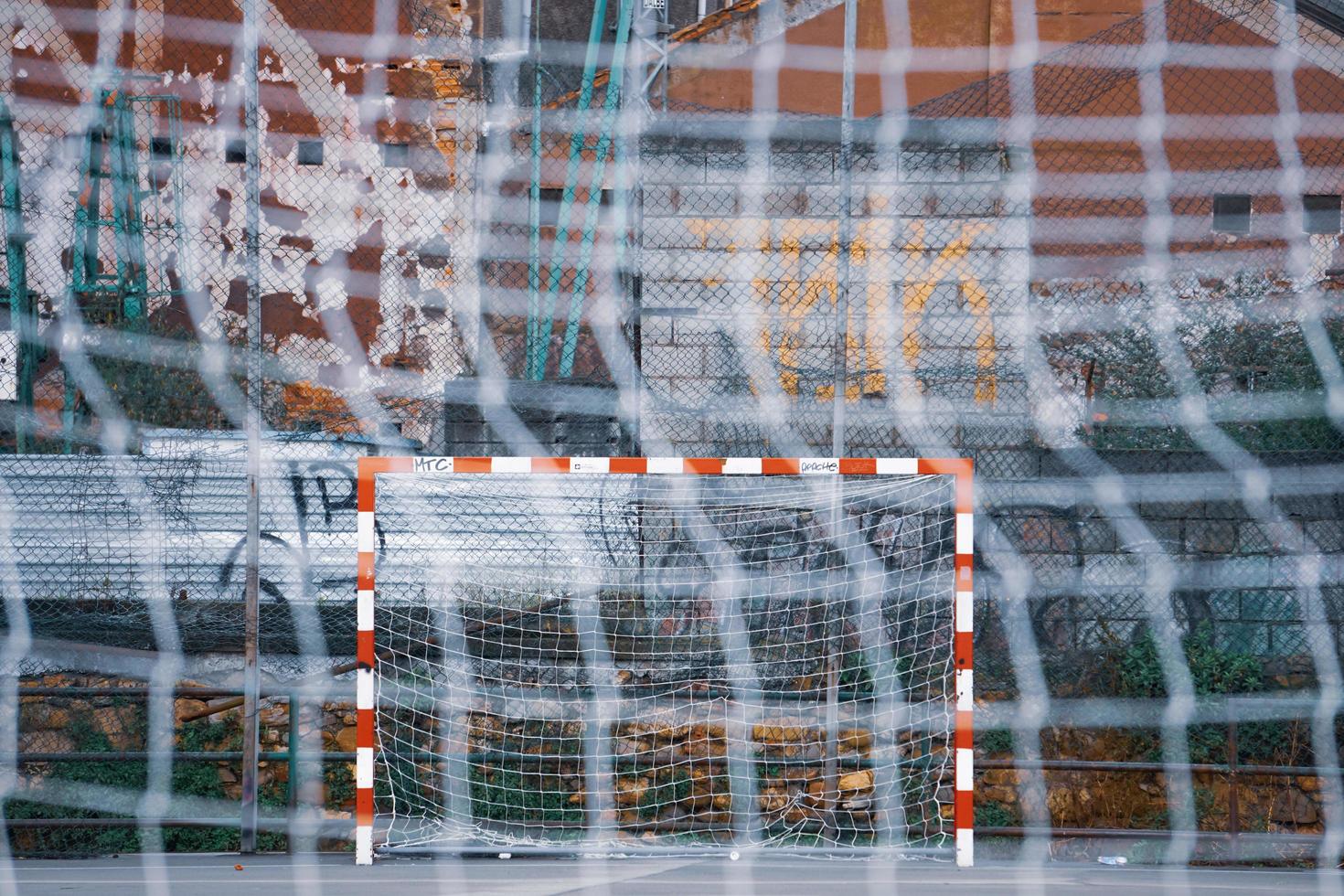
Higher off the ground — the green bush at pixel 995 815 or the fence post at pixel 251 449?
the fence post at pixel 251 449

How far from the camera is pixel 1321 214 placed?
24.4 ft

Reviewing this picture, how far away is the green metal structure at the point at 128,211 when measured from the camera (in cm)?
777

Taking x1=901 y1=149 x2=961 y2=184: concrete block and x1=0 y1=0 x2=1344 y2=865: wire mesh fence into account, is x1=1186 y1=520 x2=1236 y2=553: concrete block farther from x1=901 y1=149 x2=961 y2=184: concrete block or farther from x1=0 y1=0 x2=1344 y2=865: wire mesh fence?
x1=901 y1=149 x2=961 y2=184: concrete block

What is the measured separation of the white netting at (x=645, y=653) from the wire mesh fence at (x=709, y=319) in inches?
6.1

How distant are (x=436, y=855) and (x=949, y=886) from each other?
1.91 m


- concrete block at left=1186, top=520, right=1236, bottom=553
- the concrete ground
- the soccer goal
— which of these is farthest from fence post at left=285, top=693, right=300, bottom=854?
concrete block at left=1186, top=520, right=1236, bottom=553

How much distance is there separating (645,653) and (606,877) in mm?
1185

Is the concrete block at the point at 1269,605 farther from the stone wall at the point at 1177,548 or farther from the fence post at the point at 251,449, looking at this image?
the fence post at the point at 251,449

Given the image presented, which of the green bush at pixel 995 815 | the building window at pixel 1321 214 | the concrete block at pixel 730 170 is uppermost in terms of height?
the concrete block at pixel 730 170

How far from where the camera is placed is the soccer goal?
19.0 ft

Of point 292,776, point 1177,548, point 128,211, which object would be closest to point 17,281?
point 128,211

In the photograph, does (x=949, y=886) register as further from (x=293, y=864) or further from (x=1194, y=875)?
(x=293, y=864)

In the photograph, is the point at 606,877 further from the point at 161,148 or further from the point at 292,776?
the point at 161,148

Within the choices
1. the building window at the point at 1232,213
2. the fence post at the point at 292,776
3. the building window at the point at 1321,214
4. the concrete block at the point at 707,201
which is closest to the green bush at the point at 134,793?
the fence post at the point at 292,776
